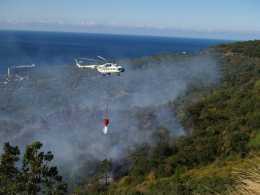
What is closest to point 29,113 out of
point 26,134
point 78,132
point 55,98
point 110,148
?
point 55,98

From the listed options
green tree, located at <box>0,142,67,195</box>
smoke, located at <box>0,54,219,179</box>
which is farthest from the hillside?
green tree, located at <box>0,142,67,195</box>

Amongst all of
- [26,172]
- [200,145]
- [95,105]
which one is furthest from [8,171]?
[95,105]

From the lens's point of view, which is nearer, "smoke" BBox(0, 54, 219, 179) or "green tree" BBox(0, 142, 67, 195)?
"green tree" BBox(0, 142, 67, 195)

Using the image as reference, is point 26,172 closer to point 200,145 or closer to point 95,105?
point 200,145

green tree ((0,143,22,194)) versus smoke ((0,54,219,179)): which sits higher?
green tree ((0,143,22,194))

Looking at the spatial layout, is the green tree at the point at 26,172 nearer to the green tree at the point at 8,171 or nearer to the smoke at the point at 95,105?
the green tree at the point at 8,171

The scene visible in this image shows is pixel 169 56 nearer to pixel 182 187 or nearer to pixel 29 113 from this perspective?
pixel 29 113

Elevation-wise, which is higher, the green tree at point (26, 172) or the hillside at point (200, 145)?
the green tree at point (26, 172)

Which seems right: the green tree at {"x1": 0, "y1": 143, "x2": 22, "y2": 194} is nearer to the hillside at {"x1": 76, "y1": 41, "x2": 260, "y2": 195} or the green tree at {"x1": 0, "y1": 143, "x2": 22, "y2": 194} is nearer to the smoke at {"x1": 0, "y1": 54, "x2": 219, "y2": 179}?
the hillside at {"x1": 76, "y1": 41, "x2": 260, "y2": 195}

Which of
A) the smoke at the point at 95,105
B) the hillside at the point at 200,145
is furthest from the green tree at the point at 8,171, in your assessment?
the smoke at the point at 95,105
